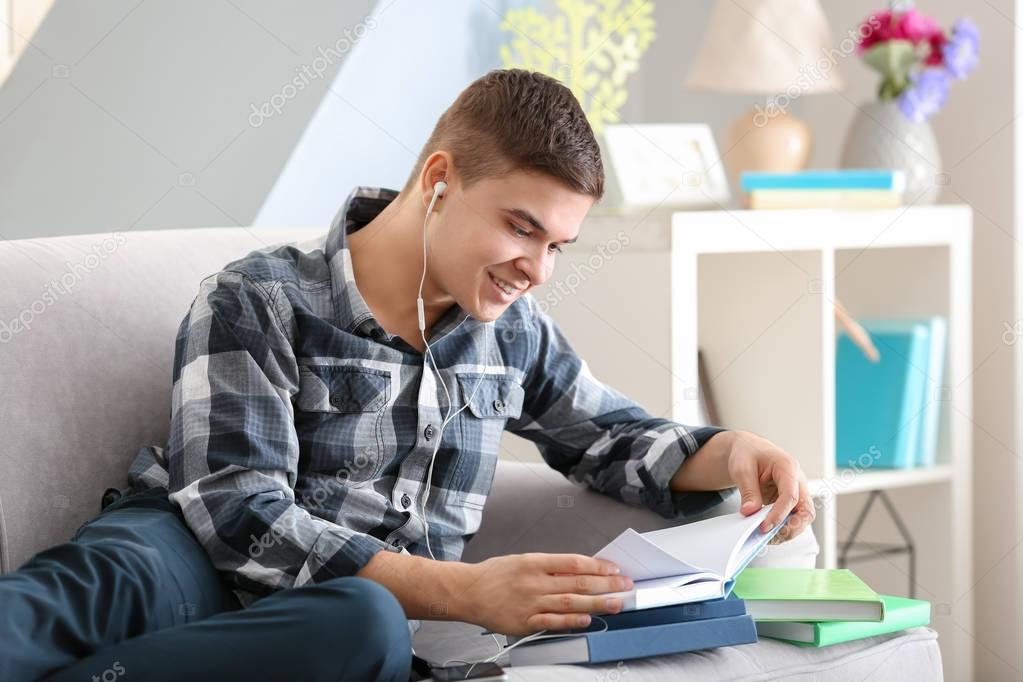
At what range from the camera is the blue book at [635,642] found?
0.96 meters

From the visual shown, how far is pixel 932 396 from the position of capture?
6.73 feet

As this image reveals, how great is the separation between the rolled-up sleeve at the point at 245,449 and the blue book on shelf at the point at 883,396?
1.25 m

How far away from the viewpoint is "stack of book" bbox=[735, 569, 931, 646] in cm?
105

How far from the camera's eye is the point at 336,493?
3.84 feet

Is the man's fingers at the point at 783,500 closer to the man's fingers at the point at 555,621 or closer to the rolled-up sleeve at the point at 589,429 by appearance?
the rolled-up sleeve at the point at 589,429

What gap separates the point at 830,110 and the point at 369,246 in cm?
159

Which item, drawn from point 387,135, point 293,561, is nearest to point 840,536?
point 387,135

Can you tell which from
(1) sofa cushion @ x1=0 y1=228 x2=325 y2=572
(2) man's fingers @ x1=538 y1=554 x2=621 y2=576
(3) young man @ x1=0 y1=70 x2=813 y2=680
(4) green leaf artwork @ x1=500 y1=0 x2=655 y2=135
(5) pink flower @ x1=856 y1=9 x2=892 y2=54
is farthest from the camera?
(5) pink flower @ x1=856 y1=9 x2=892 y2=54

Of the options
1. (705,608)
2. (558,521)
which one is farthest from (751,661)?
(558,521)

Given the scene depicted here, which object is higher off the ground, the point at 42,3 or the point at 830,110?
the point at 830,110

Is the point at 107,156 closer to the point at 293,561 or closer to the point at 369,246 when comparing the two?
the point at 369,246

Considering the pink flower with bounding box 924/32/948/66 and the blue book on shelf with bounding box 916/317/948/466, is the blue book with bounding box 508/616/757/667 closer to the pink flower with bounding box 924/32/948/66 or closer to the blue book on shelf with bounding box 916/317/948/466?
the blue book on shelf with bounding box 916/317/948/466

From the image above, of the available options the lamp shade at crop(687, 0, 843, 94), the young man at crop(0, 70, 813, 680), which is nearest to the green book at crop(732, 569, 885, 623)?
the young man at crop(0, 70, 813, 680)

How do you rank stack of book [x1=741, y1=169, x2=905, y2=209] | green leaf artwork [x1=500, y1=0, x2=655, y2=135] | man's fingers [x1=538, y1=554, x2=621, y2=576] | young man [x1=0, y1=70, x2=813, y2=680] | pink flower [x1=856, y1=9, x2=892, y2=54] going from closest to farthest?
young man [x1=0, y1=70, x2=813, y2=680] → man's fingers [x1=538, y1=554, x2=621, y2=576] → stack of book [x1=741, y1=169, x2=905, y2=209] → green leaf artwork [x1=500, y1=0, x2=655, y2=135] → pink flower [x1=856, y1=9, x2=892, y2=54]
